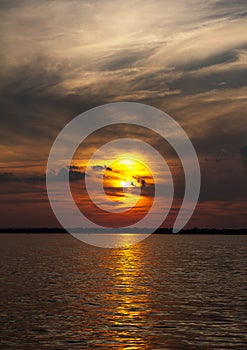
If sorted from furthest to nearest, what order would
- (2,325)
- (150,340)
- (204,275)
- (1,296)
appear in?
(204,275), (1,296), (2,325), (150,340)

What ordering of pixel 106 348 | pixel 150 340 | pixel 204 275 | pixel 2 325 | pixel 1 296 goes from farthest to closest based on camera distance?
pixel 204 275 → pixel 1 296 → pixel 2 325 → pixel 150 340 → pixel 106 348

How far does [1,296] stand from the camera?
6147cm

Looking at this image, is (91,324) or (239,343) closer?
(239,343)

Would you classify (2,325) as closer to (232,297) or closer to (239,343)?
(239,343)

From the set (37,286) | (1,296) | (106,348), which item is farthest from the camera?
(37,286)

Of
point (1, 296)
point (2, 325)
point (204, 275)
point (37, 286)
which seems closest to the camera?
point (2, 325)

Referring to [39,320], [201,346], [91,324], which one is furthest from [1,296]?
[201,346]

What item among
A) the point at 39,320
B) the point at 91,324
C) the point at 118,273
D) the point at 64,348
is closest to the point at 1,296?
the point at 39,320

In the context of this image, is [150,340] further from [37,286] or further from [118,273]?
[118,273]

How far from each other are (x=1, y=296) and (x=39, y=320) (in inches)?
635

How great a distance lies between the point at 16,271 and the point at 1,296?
35.9m

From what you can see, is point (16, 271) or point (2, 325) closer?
point (2, 325)

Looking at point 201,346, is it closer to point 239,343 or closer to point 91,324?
point 239,343

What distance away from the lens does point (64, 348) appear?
3684cm
